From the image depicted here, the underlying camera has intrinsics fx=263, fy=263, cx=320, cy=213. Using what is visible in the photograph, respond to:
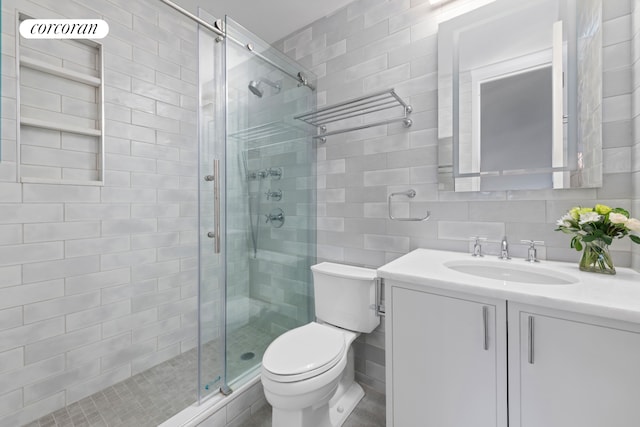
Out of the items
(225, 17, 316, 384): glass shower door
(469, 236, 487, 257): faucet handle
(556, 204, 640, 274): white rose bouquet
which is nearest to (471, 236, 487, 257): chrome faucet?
(469, 236, 487, 257): faucet handle

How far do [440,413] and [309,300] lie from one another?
3.87ft

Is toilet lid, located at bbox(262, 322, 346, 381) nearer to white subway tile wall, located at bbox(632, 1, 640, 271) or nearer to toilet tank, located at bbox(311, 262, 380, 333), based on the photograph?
toilet tank, located at bbox(311, 262, 380, 333)

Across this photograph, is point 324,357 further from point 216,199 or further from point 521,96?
point 521,96

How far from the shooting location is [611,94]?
1118 millimetres

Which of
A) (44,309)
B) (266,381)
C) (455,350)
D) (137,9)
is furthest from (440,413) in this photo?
(137,9)

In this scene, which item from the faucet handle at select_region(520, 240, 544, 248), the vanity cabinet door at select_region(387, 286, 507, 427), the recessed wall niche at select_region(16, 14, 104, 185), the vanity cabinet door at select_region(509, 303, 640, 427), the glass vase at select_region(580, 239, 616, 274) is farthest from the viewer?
the recessed wall niche at select_region(16, 14, 104, 185)

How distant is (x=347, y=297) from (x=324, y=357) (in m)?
0.40

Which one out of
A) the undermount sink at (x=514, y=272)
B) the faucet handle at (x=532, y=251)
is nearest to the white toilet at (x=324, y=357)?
the undermount sink at (x=514, y=272)

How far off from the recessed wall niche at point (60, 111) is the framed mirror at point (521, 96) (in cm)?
217

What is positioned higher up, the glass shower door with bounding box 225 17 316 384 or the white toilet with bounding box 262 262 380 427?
the glass shower door with bounding box 225 17 316 384

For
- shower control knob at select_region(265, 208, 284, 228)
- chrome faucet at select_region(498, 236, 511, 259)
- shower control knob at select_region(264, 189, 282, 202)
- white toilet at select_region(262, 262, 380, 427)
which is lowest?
white toilet at select_region(262, 262, 380, 427)

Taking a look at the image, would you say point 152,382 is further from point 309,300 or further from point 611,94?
point 611,94

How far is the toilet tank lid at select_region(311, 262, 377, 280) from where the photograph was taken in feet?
5.06

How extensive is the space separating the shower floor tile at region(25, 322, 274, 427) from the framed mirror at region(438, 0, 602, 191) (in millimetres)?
→ 1525
